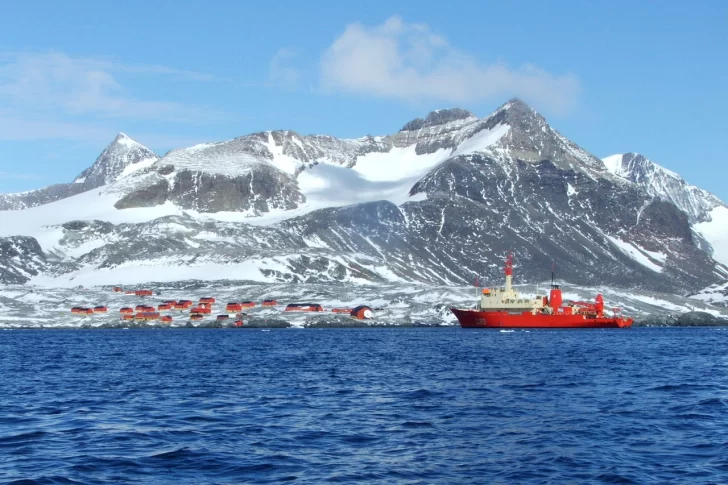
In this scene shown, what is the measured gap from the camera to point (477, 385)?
6900cm

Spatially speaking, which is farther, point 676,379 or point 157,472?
point 676,379

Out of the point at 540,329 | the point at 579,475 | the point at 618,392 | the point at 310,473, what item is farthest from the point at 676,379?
the point at 540,329

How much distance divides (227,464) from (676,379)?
153ft

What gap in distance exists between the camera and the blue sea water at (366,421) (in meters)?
39.3

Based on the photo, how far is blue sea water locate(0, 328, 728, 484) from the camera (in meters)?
39.3

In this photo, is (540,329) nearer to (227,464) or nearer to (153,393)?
(153,393)

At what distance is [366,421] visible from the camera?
5150 centimetres

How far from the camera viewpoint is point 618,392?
6562 cm

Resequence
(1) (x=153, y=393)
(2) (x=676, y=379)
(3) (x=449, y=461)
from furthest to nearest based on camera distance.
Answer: (2) (x=676, y=379), (1) (x=153, y=393), (3) (x=449, y=461)

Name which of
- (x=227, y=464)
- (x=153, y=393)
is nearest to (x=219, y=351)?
(x=153, y=393)

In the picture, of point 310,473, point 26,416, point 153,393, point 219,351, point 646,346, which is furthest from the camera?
point 646,346

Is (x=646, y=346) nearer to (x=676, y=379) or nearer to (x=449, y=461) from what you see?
(x=676, y=379)

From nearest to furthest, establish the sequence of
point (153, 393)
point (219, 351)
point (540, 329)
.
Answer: point (153, 393)
point (219, 351)
point (540, 329)

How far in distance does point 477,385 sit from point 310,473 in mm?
32154
